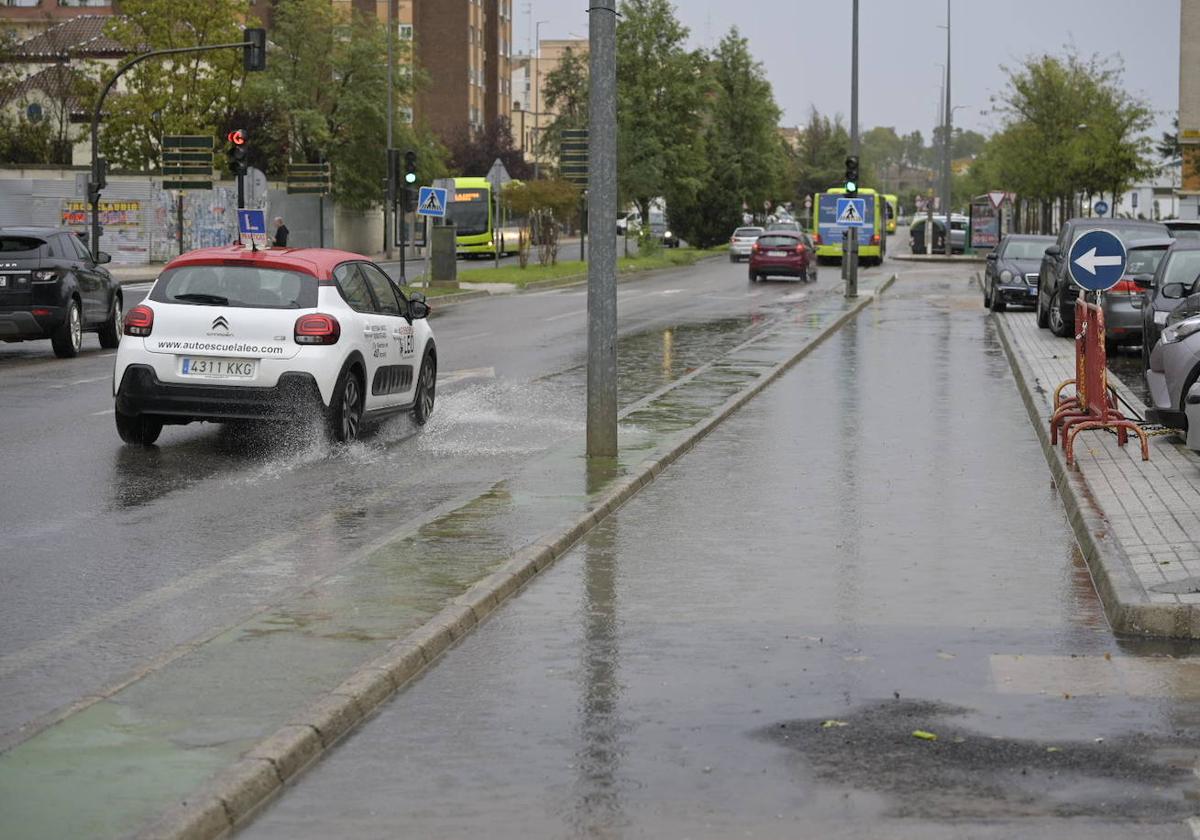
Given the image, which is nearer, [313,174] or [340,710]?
[340,710]

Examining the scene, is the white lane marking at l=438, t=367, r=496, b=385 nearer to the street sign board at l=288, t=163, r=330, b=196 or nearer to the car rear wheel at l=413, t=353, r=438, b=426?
the car rear wheel at l=413, t=353, r=438, b=426

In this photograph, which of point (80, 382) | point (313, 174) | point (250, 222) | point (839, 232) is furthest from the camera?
point (839, 232)

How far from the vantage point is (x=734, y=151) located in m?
109

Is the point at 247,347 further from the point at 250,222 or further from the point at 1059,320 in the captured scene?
the point at 250,222

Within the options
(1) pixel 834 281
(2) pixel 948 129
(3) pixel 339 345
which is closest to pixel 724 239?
(2) pixel 948 129

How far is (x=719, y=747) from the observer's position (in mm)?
6340

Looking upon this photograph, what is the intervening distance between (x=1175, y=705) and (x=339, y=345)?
29.8 ft

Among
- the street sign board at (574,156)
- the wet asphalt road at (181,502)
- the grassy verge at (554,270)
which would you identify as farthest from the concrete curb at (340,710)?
the street sign board at (574,156)

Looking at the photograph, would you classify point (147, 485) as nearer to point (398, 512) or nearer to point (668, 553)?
point (398, 512)

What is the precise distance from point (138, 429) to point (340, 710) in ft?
30.3

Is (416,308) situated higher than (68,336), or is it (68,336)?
(416,308)

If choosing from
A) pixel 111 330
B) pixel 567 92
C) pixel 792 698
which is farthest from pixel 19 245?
pixel 567 92

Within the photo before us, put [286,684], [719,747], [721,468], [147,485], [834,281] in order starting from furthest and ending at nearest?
[834,281] < [721,468] < [147,485] < [286,684] < [719,747]

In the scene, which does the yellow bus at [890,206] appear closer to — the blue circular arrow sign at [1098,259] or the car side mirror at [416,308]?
the car side mirror at [416,308]
